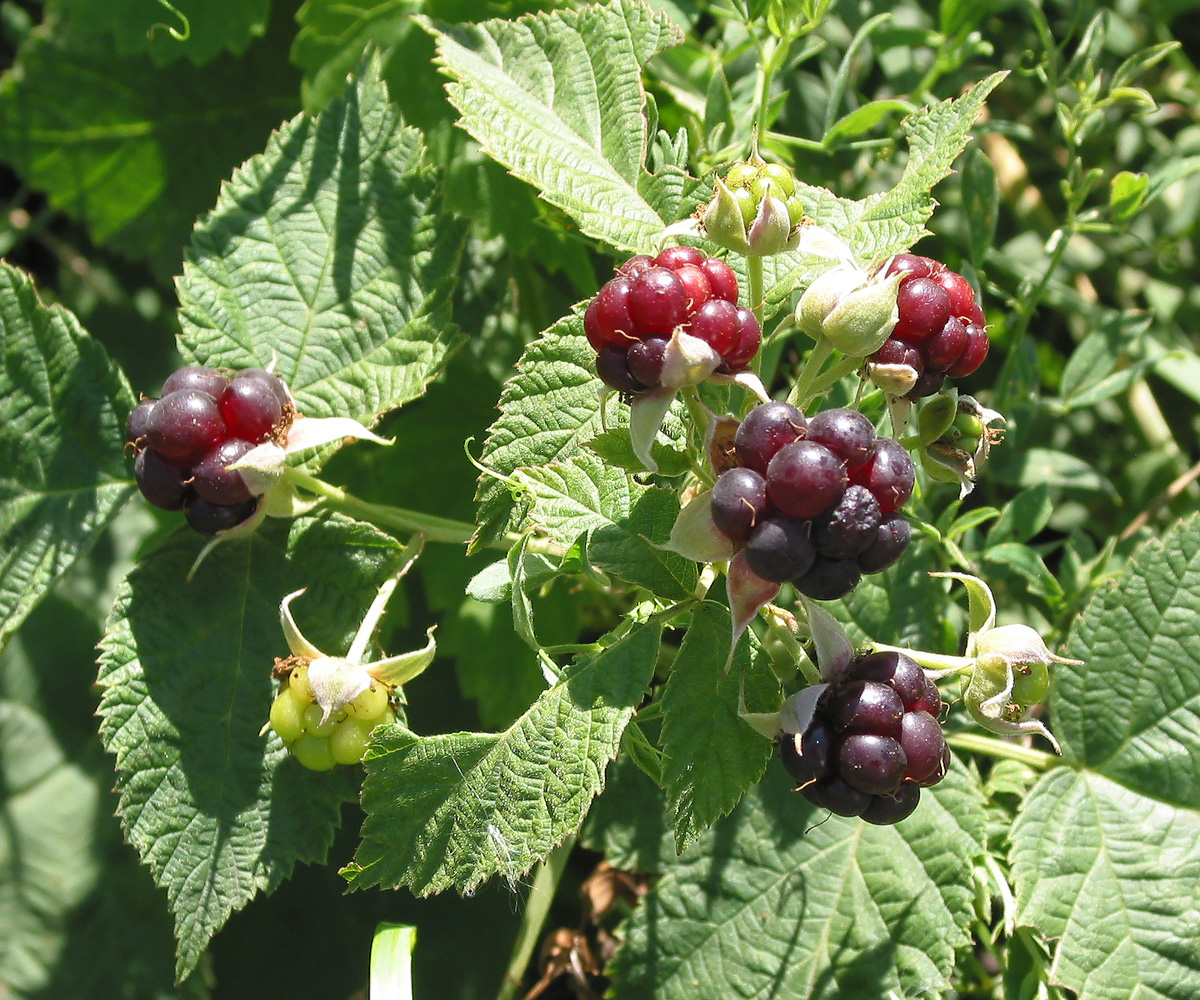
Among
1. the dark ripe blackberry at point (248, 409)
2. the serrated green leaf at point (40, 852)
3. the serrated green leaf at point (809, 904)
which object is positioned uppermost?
the dark ripe blackberry at point (248, 409)

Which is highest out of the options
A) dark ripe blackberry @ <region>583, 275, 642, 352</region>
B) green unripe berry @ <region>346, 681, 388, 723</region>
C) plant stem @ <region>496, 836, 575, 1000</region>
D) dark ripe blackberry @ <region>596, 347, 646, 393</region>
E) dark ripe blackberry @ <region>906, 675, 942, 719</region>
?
dark ripe blackberry @ <region>583, 275, 642, 352</region>

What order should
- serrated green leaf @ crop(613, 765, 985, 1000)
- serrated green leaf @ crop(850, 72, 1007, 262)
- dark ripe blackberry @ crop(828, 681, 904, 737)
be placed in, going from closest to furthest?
dark ripe blackberry @ crop(828, 681, 904, 737) < serrated green leaf @ crop(850, 72, 1007, 262) < serrated green leaf @ crop(613, 765, 985, 1000)

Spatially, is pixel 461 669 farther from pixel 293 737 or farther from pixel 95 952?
pixel 95 952

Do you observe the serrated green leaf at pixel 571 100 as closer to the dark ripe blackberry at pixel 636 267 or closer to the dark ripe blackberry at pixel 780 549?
the dark ripe blackberry at pixel 636 267

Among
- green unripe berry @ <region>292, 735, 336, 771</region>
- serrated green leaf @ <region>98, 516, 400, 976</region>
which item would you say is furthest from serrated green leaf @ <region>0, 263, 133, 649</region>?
green unripe berry @ <region>292, 735, 336, 771</region>

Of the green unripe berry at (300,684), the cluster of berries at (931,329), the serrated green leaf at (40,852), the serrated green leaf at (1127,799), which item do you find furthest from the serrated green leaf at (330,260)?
the serrated green leaf at (40,852)

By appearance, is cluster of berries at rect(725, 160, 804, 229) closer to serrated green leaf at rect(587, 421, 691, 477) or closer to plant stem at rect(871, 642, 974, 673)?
serrated green leaf at rect(587, 421, 691, 477)
